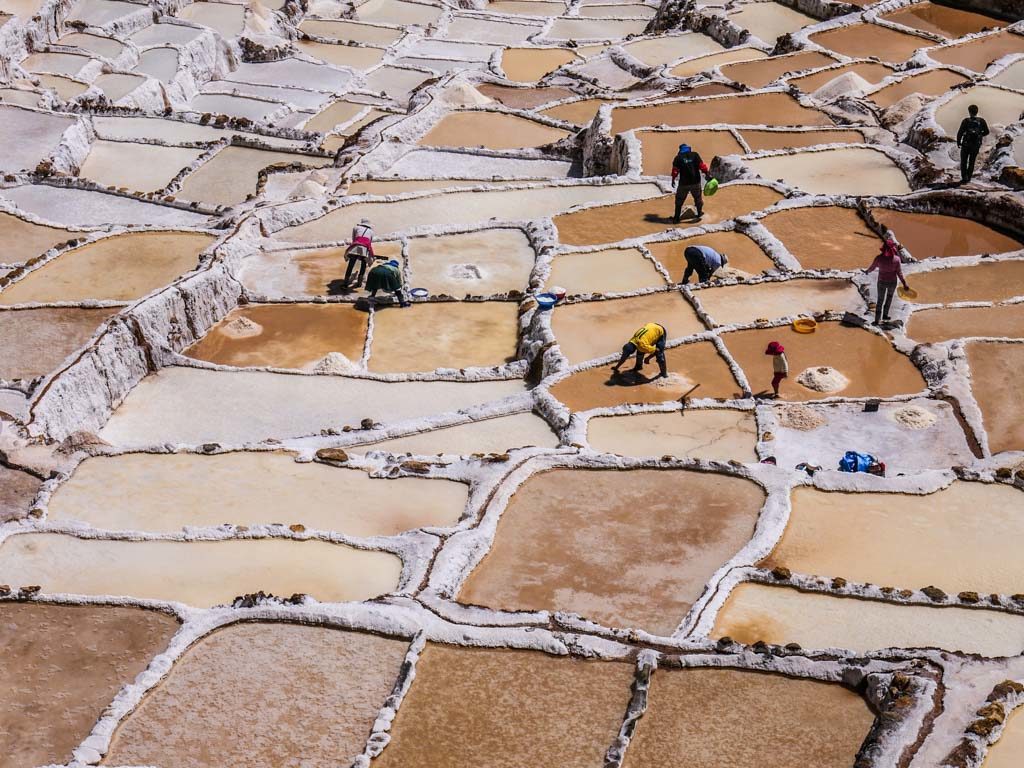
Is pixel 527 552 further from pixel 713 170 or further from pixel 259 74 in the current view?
pixel 259 74

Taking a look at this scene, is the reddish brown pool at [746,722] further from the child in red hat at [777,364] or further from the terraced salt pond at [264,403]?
the terraced salt pond at [264,403]

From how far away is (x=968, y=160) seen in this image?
2144 cm

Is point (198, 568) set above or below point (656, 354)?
below

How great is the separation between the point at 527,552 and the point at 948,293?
9.16 meters

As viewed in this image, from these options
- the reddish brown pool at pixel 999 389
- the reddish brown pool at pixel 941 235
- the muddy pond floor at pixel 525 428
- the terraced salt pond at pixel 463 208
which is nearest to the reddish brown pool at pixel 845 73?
the muddy pond floor at pixel 525 428

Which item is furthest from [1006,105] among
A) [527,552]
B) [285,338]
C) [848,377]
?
[527,552]

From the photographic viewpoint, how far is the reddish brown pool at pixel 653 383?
15.9 metres

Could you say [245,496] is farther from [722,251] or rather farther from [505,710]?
[722,251]

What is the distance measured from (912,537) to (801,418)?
3.16 m

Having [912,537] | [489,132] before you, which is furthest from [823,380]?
[489,132]

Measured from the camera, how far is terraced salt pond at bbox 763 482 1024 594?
11.5 m

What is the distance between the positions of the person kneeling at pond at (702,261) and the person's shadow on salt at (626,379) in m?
2.75

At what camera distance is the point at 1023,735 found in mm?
9133

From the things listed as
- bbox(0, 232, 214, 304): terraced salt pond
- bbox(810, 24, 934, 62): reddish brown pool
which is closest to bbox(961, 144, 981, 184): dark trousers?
bbox(810, 24, 934, 62): reddish brown pool
